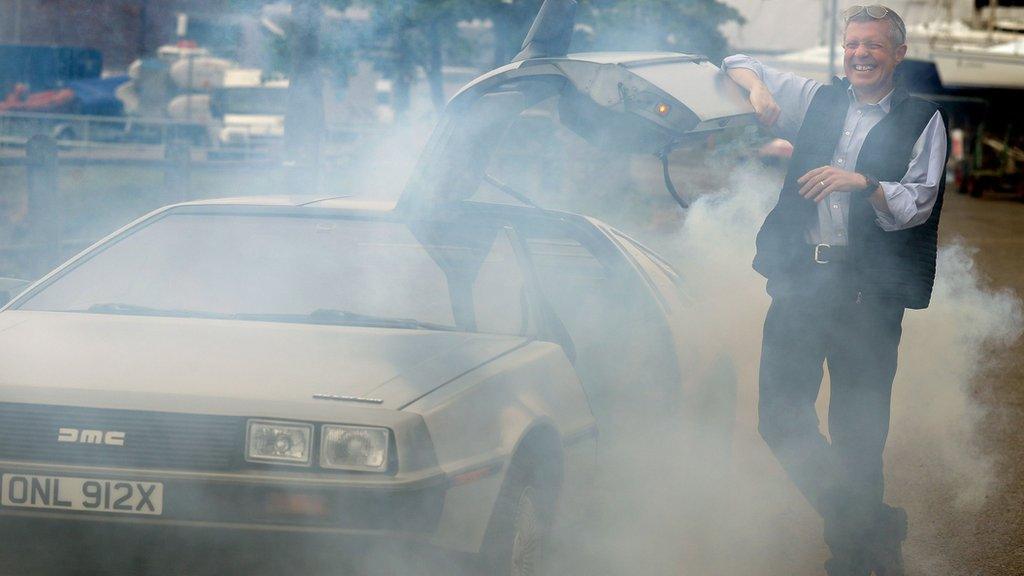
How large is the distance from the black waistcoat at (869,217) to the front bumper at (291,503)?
1.77 m

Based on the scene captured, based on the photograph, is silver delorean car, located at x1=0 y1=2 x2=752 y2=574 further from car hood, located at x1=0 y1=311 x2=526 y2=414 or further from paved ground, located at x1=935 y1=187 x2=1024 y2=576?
paved ground, located at x1=935 y1=187 x2=1024 y2=576

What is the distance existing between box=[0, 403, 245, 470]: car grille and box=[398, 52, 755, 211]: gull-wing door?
1518 millimetres

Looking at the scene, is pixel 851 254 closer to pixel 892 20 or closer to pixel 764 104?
pixel 764 104

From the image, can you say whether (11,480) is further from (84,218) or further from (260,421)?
(84,218)

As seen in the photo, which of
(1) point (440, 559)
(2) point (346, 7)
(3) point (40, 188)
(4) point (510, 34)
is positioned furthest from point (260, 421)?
(4) point (510, 34)

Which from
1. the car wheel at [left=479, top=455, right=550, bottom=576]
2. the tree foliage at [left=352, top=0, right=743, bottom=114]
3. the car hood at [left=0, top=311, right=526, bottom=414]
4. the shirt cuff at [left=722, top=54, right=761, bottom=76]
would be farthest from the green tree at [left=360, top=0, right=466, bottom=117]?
the car wheel at [left=479, top=455, right=550, bottom=576]

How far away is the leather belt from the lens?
4414mm

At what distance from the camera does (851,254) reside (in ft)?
14.5

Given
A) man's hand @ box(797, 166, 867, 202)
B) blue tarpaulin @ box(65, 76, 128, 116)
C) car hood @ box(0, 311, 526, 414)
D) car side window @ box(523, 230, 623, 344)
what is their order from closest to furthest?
car hood @ box(0, 311, 526, 414) → man's hand @ box(797, 166, 867, 202) → car side window @ box(523, 230, 623, 344) → blue tarpaulin @ box(65, 76, 128, 116)

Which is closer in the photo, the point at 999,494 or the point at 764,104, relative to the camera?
the point at 764,104

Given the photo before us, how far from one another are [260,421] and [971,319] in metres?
5.30

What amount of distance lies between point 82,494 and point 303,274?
1353 mm

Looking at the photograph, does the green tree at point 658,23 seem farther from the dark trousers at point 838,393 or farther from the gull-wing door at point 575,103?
the dark trousers at point 838,393

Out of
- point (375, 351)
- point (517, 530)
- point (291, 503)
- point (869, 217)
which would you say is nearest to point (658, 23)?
point (869, 217)
